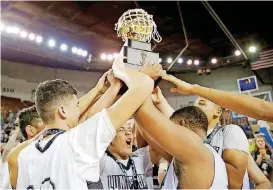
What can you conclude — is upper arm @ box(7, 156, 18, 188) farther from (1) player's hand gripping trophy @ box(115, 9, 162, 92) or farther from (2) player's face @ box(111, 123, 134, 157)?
(1) player's hand gripping trophy @ box(115, 9, 162, 92)

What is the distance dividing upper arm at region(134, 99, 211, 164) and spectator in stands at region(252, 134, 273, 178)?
312 centimetres

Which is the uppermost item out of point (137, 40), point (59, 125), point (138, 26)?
point (138, 26)

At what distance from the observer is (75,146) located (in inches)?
40.8

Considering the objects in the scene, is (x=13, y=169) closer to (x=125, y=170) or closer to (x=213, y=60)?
(x=125, y=170)

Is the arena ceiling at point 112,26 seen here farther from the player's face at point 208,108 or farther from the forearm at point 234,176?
the forearm at point 234,176

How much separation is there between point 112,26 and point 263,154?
6644 millimetres

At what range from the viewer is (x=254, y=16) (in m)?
8.32

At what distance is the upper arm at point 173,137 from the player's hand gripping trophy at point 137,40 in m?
0.26

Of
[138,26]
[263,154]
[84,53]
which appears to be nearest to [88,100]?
[138,26]

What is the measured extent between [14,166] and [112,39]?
28.6 ft

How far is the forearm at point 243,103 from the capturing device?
1.48 metres

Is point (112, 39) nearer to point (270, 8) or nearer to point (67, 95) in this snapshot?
point (270, 8)

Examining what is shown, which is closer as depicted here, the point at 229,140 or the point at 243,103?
the point at 243,103

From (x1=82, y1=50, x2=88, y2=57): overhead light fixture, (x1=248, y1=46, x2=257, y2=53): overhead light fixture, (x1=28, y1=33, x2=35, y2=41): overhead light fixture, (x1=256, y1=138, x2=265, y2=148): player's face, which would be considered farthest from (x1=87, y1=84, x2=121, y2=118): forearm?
(x1=248, y1=46, x2=257, y2=53): overhead light fixture
